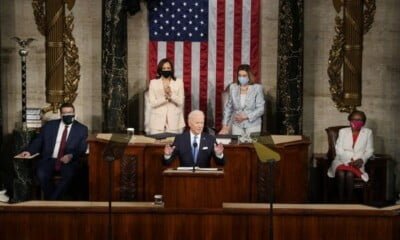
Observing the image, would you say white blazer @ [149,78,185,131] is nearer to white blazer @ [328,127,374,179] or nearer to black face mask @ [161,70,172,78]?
black face mask @ [161,70,172,78]

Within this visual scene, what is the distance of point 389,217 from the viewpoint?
8398 mm

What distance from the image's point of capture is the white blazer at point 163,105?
12070mm

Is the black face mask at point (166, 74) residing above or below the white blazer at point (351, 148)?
above

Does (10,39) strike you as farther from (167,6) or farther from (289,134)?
(289,134)

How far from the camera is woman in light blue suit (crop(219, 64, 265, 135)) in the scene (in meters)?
12.0

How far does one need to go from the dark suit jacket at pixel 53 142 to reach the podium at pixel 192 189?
3349 millimetres

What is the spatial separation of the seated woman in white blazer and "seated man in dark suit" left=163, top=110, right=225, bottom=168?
8.75 feet

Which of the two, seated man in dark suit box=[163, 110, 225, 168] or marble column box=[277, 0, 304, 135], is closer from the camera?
seated man in dark suit box=[163, 110, 225, 168]

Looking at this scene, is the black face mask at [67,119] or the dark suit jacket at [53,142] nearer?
the dark suit jacket at [53,142]

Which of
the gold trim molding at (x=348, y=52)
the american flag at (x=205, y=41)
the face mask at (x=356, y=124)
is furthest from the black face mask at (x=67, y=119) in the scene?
the gold trim molding at (x=348, y=52)

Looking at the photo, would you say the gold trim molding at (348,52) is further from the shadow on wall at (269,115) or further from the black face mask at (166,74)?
the black face mask at (166,74)

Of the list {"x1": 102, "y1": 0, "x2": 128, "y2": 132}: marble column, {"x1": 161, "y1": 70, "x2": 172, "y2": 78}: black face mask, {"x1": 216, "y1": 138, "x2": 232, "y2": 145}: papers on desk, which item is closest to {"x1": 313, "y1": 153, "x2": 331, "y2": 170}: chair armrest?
{"x1": 216, "y1": 138, "x2": 232, "y2": 145}: papers on desk

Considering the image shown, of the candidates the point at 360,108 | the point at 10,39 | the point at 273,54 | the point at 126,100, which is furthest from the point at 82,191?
the point at 360,108

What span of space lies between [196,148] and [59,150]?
2746mm
